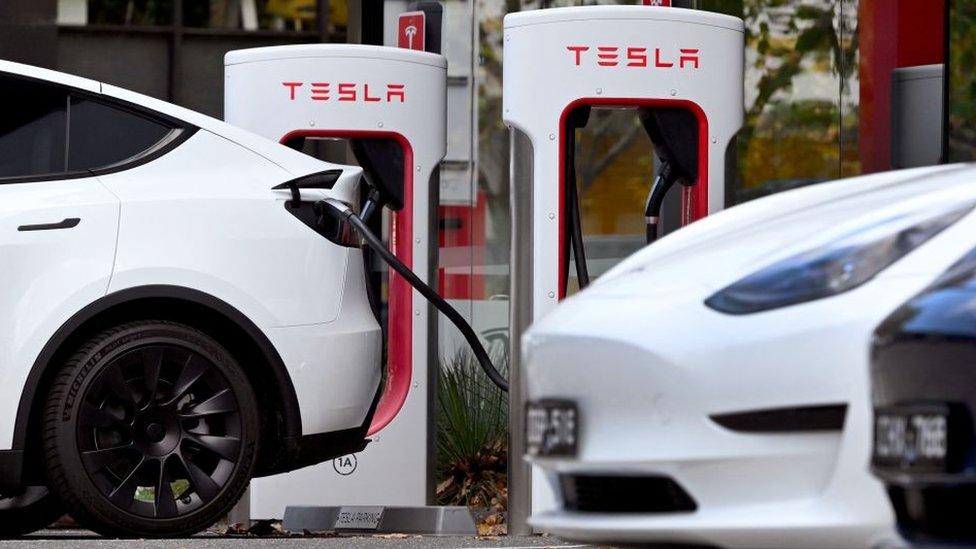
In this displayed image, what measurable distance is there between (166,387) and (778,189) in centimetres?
524

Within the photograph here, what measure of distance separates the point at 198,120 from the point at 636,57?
4.88ft

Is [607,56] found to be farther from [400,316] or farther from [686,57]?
[400,316]

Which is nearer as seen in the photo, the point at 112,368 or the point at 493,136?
the point at 112,368

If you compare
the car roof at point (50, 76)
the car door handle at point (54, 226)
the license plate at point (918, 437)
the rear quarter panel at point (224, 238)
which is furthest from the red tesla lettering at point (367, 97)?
the license plate at point (918, 437)

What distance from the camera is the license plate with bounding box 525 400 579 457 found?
3.99m

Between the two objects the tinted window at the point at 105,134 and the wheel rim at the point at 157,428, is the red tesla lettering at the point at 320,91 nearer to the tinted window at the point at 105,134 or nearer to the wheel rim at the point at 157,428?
the tinted window at the point at 105,134

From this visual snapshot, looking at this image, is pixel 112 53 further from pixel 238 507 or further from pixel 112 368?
pixel 112 368

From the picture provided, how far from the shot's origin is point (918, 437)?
3.21 meters

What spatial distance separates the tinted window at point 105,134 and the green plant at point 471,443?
8.87 ft

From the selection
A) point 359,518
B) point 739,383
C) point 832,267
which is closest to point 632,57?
point 359,518

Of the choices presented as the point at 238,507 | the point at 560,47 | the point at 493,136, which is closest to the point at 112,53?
the point at 493,136

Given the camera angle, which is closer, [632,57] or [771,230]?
[771,230]

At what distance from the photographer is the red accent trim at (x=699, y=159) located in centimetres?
647

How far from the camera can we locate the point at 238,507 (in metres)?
7.69
